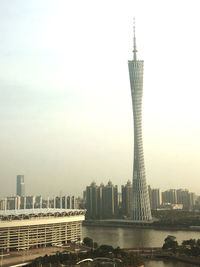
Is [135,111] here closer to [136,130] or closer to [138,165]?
[136,130]

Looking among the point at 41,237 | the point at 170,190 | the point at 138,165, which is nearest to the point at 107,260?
the point at 41,237

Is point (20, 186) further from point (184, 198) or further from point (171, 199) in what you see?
point (184, 198)

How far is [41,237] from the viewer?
18.4 meters

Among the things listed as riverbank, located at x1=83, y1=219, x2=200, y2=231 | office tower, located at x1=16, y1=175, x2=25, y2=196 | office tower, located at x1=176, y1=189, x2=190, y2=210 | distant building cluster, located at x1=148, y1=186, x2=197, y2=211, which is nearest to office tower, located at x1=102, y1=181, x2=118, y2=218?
riverbank, located at x1=83, y1=219, x2=200, y2=231

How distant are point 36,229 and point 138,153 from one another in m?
17.7

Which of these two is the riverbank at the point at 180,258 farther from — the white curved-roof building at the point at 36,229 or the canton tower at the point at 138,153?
the canton tower at the point at 138,153

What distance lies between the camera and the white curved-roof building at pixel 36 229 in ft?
56.9

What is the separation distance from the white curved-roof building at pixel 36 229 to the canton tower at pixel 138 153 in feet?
48.9

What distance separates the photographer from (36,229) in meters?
18.2

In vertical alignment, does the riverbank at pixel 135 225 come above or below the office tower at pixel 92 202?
below

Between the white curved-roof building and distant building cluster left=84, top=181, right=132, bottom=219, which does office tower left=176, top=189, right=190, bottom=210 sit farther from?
the white curved-roof building

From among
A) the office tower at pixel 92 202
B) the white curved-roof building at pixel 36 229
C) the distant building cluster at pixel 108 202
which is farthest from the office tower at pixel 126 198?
the white curved-roof building at pixel 36 229

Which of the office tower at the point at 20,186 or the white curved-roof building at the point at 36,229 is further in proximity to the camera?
the office tower at the point at 20,186

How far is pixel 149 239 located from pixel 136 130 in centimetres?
1175
